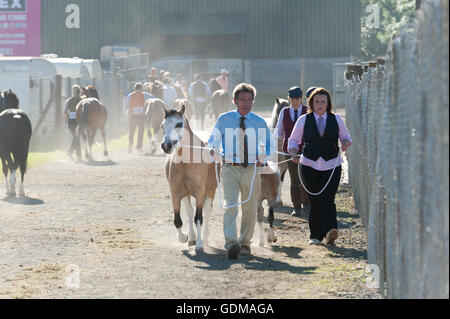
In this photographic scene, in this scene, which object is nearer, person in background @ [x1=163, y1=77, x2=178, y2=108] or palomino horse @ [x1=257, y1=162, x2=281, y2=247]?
palomino horse @ [x1=257, y1=162, x2=281, y2=247]

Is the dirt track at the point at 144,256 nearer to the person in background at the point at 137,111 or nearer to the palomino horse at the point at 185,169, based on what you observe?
the palomino horse at the point at 185,169

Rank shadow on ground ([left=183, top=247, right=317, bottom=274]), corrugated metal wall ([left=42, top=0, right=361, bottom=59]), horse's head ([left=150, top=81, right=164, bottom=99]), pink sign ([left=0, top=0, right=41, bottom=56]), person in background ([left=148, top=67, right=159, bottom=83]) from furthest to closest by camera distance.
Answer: corrugated metal wall ([left=42, top=0, right=361, bottom=59]) < pink sign ([left=0, top=0, right=41, bottom=56]) < person in background ([left=148, top=67, right=159, bottom=83]) < horse's head ([left=150, top=81, right=164, bottom=99]) < shadow on ground ([left=183, top=247, right=317, bottom=274])

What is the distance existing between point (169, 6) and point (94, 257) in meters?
46.2

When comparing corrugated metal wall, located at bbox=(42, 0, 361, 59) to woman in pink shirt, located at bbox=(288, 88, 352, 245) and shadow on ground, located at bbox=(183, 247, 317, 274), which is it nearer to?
woman in pink shirt, located at bbox=(288, 88, 352, 245)

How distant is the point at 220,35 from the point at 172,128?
46.1 m

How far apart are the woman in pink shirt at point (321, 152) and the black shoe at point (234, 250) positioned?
4.48ft

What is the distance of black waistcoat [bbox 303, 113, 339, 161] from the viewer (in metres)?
10.5

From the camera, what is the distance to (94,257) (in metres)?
10.3

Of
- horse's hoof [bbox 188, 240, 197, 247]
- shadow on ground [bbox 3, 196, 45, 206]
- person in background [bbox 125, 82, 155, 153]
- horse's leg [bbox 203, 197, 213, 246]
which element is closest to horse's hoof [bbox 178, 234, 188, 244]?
horse's hoof [bbox 188, 240, 197, 247]

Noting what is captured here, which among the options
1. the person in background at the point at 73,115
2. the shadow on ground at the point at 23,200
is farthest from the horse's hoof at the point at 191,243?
the person in background at the point at 73,115

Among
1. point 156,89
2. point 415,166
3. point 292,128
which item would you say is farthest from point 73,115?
point 415,166

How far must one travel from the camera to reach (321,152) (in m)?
10.6

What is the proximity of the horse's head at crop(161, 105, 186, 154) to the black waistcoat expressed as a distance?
5.21 ft
